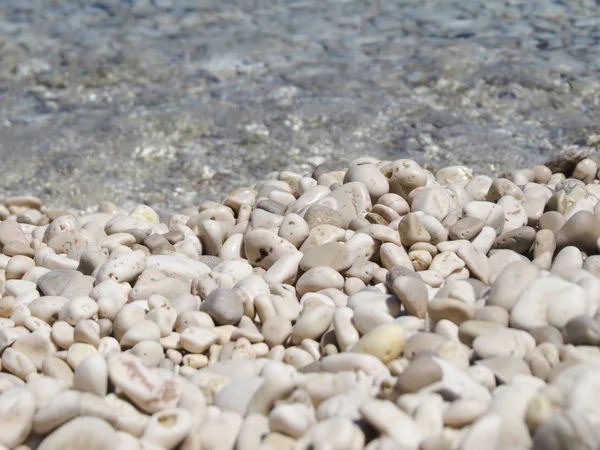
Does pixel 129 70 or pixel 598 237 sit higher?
pixel 598 237

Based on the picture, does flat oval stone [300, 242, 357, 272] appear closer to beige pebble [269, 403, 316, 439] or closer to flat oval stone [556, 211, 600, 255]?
flat oval stone [556, 211, 600, 255]

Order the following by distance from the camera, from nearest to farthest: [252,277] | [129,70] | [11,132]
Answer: [252,277] < [11,132] < [129,70]

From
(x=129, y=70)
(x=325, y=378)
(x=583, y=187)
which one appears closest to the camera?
(x=325, y=378)

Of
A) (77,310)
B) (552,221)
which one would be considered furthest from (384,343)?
(552,221)

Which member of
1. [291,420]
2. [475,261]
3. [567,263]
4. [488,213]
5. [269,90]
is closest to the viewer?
[291,420]

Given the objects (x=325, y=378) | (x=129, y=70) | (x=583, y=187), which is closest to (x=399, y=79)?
(x=129, y=70)

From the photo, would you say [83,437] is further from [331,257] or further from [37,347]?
[331,257]

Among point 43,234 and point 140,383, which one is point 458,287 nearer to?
point 140,383
